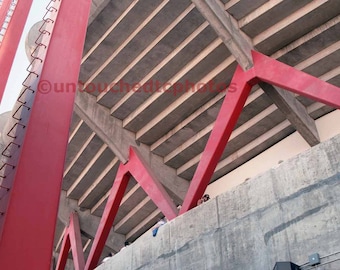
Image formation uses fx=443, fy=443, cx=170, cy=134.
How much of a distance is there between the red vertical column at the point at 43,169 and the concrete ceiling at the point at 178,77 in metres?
7.11

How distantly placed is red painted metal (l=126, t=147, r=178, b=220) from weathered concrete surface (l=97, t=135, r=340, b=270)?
2098mm

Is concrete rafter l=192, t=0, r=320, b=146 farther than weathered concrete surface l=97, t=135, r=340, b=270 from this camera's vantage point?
Yes

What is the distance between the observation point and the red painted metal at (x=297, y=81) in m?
9.45

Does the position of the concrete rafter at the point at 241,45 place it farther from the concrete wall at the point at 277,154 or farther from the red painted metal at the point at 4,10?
the red painted metal at the point at 4,10

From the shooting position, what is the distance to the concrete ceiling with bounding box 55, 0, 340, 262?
37.5 ft

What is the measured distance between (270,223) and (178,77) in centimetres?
654

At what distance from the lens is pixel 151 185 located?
12484mm

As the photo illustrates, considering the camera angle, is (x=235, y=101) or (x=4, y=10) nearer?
(x=235, y=101)

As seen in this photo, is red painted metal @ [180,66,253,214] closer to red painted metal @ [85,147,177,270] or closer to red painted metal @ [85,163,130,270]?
red painted metal @ [85,147,177,270]

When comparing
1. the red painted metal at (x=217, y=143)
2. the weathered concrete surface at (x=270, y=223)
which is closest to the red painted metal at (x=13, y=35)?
the weathered concrete surface at (x=270, y=223)

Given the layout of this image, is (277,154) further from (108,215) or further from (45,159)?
(45,159)

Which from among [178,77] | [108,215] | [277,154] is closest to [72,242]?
[108,215]

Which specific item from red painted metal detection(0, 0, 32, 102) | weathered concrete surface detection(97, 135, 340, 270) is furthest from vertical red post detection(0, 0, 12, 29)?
weathered concrete surface detection(97, 135, 340, 270)

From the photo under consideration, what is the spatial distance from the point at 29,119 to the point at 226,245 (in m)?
5.28
